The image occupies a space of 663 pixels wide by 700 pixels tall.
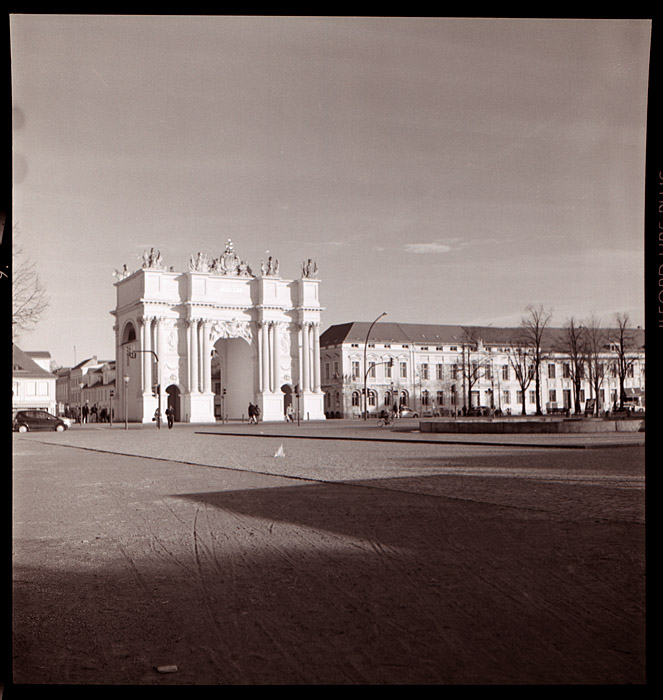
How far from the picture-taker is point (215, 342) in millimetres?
65125

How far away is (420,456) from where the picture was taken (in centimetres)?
1812

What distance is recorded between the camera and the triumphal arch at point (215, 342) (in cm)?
5672

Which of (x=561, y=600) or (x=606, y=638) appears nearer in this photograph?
(x=606, y=638)

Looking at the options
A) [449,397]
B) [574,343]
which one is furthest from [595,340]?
[449,397]

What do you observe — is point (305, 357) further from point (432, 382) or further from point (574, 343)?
point (574, 343)

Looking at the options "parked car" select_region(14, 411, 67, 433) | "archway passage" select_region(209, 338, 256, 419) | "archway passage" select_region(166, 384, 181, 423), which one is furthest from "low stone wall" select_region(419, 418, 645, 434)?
"archway passage" select_region(209, 338, 256, 419)

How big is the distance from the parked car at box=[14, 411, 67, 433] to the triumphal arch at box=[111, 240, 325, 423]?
1152cm

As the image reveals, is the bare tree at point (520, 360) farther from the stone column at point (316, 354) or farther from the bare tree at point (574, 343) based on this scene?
the stone column at point (316, 354)

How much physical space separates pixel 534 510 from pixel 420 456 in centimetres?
963

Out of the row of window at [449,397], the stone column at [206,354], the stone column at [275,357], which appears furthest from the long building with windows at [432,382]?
the stone column at [206,354]

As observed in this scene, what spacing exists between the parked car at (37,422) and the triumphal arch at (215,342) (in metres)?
11.5

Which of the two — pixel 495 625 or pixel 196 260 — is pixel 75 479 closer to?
pixel 495 625
